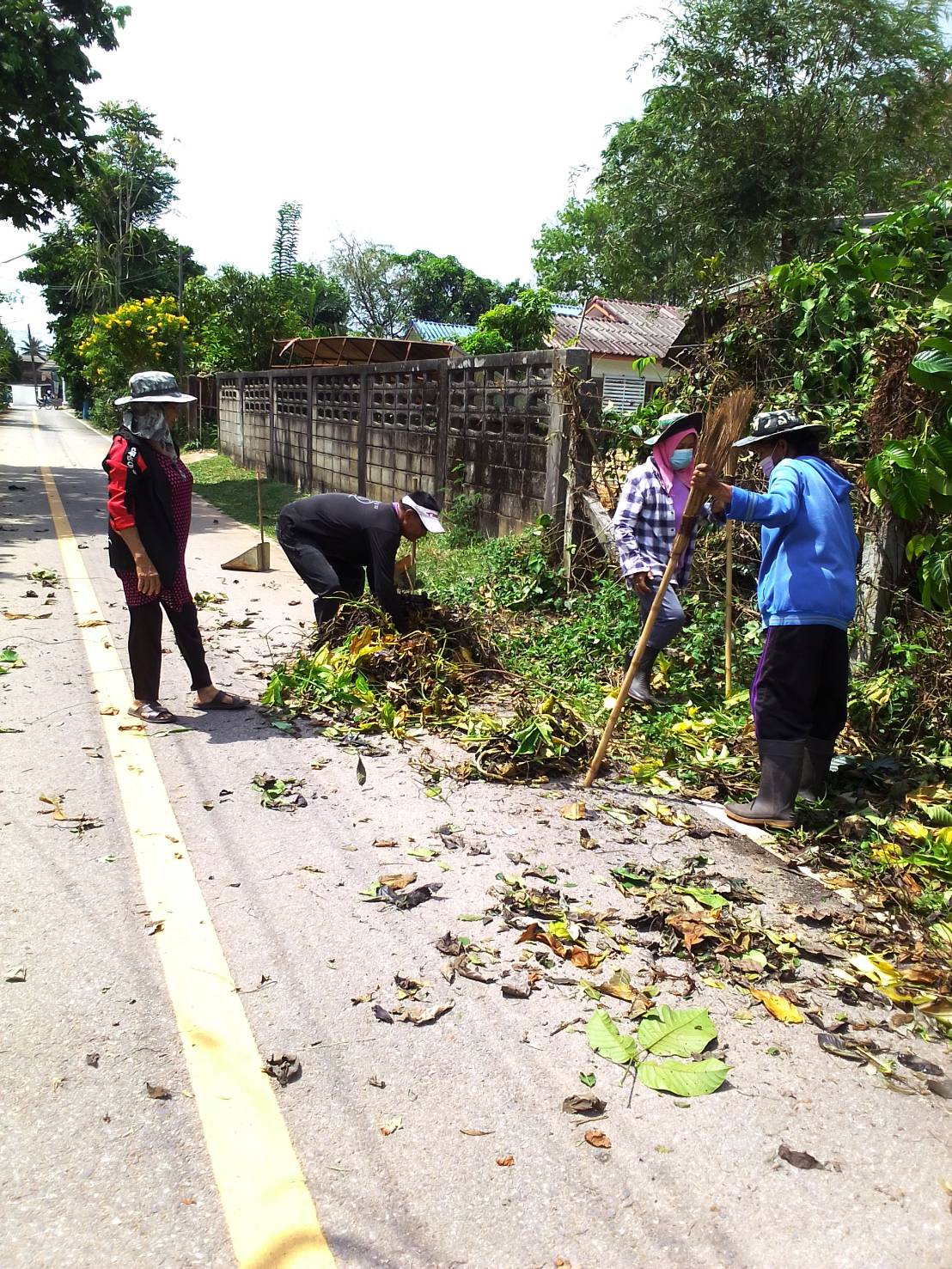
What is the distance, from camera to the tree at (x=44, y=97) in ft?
52.2

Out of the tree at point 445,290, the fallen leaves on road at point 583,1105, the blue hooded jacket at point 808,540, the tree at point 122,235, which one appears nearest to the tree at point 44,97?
the blue hooded jacket at point 808,540

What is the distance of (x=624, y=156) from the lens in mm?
21266

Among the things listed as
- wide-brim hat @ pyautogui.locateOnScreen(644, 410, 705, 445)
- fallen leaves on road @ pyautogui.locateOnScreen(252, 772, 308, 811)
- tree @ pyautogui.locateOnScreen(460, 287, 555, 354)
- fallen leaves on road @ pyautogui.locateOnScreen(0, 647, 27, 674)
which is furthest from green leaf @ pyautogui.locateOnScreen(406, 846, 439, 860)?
tree @ pyautogui.locateOnScreen(460, 287, 555, 354)

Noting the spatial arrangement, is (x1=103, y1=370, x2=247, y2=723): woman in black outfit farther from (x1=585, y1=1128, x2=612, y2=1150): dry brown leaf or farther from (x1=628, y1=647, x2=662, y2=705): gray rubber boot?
(x1=585, y1=1128, x2=612, y2=1150): dry brown leaf

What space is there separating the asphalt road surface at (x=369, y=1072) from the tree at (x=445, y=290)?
55593 mm

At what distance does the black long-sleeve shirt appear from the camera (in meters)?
6.11

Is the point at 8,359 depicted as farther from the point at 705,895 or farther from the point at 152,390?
the point at 705,895

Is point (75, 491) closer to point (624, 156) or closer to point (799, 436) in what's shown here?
point (624, 156)

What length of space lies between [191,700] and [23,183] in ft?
49.6

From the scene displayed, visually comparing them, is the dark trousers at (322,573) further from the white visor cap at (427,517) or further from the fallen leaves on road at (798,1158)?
the fallen leaves on road at (798,1158)

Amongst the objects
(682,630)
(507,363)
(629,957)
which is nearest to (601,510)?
(682,630)

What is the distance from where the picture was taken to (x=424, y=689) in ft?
19.5

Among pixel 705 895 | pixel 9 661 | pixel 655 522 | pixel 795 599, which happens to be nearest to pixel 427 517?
pixel 655 522

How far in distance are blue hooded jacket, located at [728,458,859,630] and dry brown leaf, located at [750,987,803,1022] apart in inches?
69.7
